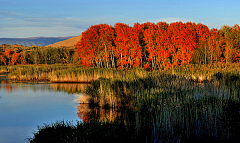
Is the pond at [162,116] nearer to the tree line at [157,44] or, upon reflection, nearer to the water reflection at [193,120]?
the water reflection at [193,120]

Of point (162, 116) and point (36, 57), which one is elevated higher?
point (36, 57)

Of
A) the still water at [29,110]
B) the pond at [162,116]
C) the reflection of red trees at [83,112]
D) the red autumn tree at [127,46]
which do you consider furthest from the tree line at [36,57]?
the pond at [162,116]

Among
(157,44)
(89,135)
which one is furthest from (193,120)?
(157,44)

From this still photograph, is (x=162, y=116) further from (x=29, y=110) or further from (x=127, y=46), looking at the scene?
(x=127, y=46)

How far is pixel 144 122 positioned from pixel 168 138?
117 cm

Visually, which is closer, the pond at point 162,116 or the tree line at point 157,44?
the pond at point 162,116

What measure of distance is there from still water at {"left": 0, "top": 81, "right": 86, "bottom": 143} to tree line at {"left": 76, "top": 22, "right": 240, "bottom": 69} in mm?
15450

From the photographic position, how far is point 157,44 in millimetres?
33844

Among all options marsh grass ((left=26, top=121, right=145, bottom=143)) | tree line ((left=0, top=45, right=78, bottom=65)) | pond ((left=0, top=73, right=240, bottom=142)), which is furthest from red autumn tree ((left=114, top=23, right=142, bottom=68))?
tree line ((left=0, top=45, right=78, bottom=65))

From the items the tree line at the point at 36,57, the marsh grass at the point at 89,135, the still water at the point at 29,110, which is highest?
the tree line at the point at 36,57

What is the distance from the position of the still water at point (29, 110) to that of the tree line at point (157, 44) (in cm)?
1545

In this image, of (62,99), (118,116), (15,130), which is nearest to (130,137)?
(118,116)

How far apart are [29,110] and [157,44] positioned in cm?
2304

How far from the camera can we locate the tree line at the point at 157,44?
33.8m
